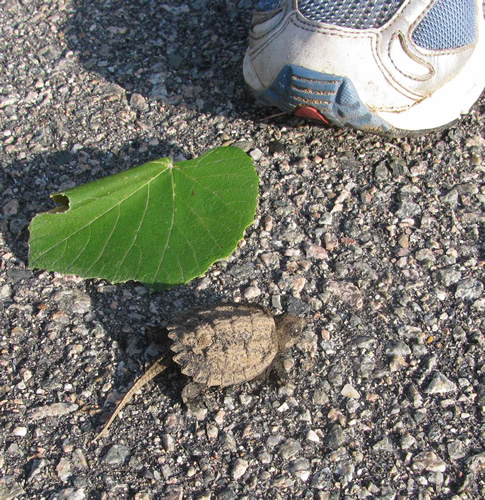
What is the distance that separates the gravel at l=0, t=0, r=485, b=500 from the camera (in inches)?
85.7

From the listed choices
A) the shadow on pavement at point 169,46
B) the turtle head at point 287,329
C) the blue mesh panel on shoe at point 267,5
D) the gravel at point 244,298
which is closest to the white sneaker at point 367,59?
the blue mesh panel on shoe at point 267,5

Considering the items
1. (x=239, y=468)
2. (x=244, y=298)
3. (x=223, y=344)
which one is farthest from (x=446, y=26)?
(x=239, y=468)

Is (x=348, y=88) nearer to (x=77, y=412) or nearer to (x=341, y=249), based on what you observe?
Answer: (x=341, y=249)

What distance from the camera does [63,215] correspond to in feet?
8.80

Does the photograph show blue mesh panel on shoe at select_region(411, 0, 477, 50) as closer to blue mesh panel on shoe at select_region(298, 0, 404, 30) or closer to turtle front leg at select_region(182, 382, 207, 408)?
blue mesh panel on shoe at select_region(298, 0, 404, 30)

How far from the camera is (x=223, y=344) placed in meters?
2.37

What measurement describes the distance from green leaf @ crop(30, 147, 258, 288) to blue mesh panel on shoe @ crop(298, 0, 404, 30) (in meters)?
0.69

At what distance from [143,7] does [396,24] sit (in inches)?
68.5

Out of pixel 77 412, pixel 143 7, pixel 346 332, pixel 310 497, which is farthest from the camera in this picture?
pixel 143 7

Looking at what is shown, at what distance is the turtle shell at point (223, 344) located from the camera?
7.59 ft

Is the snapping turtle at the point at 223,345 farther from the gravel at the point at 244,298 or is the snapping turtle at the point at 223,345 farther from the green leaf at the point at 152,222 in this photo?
the green leaf at the point at 152,222

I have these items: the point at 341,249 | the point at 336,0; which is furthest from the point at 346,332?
the point at 336,0

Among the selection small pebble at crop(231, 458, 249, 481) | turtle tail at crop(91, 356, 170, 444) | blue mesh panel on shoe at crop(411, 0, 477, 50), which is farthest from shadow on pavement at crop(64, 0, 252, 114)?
small pebble at crop(231, 458, 249, 481)

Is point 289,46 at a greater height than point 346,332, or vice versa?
point 289,46
